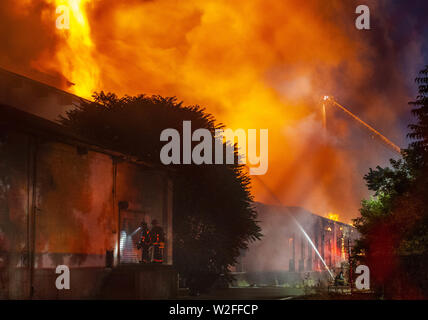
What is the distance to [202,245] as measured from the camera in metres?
32.7

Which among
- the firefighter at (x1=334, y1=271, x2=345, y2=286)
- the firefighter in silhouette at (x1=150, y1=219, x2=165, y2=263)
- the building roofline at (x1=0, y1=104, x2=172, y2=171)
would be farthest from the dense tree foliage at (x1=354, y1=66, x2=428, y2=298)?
the building roofline at (x1=0, y1=104, x2=172, y2=171)

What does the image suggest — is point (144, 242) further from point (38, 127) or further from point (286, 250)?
point (286, 250)

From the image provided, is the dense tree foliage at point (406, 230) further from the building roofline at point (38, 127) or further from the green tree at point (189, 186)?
the building roofline at point (38, 127)

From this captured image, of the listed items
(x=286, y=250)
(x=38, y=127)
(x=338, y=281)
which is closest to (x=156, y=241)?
(x=38, y=127)

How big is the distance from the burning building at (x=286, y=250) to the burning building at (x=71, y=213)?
58.6 ft

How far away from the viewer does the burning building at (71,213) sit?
17688 millimetres

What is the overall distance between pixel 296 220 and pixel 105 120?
31.3 metres

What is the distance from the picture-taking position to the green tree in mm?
32094

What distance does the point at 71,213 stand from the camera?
2033cm

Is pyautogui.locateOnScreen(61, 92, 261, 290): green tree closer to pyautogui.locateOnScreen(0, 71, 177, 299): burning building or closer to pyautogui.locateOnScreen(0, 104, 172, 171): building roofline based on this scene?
pyautogui.locateOnScreen(0, 71, 177, 299): burning building

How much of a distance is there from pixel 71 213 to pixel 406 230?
13.3 m

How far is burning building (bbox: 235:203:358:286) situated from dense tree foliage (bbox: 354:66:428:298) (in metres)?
12.8
